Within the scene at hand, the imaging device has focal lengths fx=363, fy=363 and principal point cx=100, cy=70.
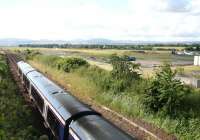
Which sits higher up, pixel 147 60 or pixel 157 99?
pixel 157 99

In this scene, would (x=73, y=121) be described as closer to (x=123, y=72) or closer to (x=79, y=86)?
(x=123, y=72)

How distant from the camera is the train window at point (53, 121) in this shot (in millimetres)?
14148

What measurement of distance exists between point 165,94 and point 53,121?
9.59m

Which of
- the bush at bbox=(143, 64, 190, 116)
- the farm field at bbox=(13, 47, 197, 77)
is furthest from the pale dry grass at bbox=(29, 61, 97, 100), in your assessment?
the bush at bbox=(143, 64, 190, 116)

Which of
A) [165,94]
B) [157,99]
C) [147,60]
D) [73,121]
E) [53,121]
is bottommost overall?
[147,60]

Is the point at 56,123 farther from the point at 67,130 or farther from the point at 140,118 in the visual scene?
the point at 140,118

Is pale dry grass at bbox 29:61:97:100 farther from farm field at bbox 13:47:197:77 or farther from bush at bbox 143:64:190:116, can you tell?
bush at bbox 143:64:190:116

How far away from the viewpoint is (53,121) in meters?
15.1

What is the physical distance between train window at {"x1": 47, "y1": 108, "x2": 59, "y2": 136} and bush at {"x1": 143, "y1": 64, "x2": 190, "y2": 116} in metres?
8.42

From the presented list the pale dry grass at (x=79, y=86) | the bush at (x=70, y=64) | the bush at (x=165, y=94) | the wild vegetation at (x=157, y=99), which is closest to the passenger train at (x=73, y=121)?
the wild vegetation at (x=157, y=99)

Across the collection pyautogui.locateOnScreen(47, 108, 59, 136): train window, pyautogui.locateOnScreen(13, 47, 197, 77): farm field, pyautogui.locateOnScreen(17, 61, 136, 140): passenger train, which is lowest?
pyautogui.locateOnScreen(13, 47, 197, 77): farm field

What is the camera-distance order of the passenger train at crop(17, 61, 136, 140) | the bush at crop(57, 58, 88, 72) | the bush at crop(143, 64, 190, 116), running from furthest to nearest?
the bush at crop(57, 58, 88, 72), the bush at crop(143, 64, 190, 116), the passenger train at crop(17, 61, 136, 140)

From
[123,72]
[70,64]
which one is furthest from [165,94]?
[70,64]

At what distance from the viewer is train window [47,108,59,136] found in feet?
46.4
